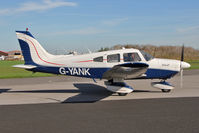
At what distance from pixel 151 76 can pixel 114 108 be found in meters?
3.94

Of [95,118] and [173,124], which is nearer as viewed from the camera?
[173,124]

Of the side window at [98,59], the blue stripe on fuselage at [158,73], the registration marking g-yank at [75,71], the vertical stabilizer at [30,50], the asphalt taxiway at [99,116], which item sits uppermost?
the vertical stabilizer at [30,50]

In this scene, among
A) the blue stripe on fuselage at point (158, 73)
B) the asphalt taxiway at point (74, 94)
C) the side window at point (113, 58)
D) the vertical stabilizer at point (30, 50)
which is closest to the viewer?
the asphalt taxiway at point (74, 94)

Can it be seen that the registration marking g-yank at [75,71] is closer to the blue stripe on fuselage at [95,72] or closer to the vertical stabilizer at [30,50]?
the blue stripe on fuselage at [95,72]

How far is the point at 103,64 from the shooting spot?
11180mm

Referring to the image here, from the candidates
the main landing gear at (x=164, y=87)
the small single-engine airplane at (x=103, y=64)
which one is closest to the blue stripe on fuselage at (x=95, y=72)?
the small single-engine airplane at (x=103, y=64)

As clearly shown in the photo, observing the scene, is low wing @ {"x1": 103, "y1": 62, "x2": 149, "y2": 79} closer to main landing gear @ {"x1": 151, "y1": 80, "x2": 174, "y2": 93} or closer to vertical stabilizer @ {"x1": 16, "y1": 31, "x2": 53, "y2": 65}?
main landing gear @ {"x1": 151, "y1": 80, "x2": 174, "y2": 93}

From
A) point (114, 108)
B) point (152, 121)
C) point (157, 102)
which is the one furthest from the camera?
point (157, 102)

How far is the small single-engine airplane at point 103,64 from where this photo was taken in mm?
10766

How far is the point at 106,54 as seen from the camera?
1112 cm

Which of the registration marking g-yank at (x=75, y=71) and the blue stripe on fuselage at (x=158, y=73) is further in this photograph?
the registration marking g-yank at (x=75, y=71)

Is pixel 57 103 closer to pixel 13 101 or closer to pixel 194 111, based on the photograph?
pixel 13 101

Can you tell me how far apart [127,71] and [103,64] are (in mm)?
1561

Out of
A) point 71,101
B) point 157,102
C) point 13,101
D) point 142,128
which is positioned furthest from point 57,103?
point 142,128
